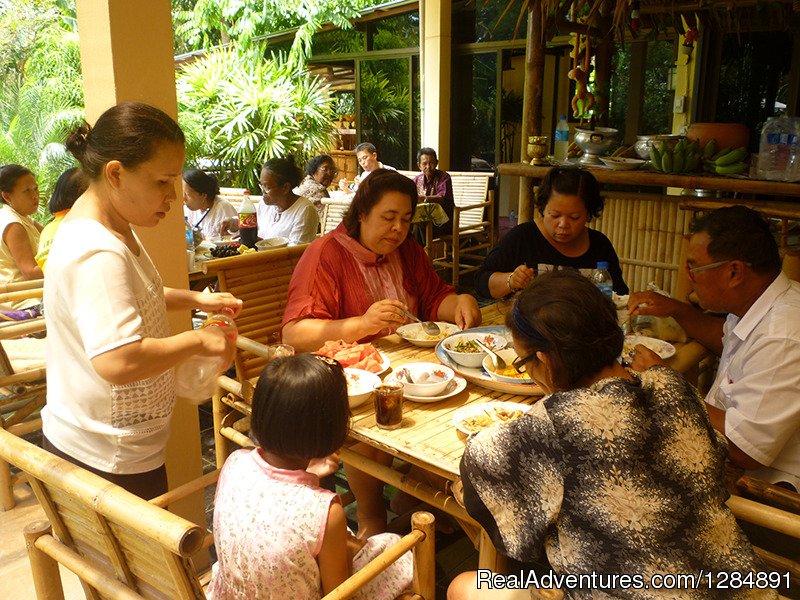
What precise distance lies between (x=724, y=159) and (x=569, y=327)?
3200mm

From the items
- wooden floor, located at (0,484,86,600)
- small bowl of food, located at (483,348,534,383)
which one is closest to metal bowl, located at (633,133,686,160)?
small bowl of food, located at (483,348,534,383)

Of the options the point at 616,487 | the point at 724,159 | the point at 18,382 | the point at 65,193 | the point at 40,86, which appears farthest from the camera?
the point at 40,86

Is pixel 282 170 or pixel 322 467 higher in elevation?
pixel 282 170

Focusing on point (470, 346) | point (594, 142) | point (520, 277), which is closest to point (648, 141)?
point (594, 142)

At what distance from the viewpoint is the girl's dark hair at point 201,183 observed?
5.58m

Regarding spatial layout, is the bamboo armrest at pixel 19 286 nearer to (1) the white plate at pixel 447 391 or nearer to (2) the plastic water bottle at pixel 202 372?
(2) the plastic water bottle at pixel 202 372

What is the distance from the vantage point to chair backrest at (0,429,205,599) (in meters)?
1.15

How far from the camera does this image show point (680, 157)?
3982 mm

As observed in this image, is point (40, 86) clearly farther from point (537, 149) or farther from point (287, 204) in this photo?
point (537, 149)

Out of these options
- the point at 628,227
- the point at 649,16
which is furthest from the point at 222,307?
the point at 649,16

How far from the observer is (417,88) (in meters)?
10.4

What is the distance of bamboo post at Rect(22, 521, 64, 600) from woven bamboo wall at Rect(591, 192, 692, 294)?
3387 mm

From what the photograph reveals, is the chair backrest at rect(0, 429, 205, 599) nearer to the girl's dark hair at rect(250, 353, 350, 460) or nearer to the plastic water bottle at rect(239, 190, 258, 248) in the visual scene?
the girl's dark hair at rect(250, 353, 350, 460)

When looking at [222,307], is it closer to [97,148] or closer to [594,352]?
[97,148]
